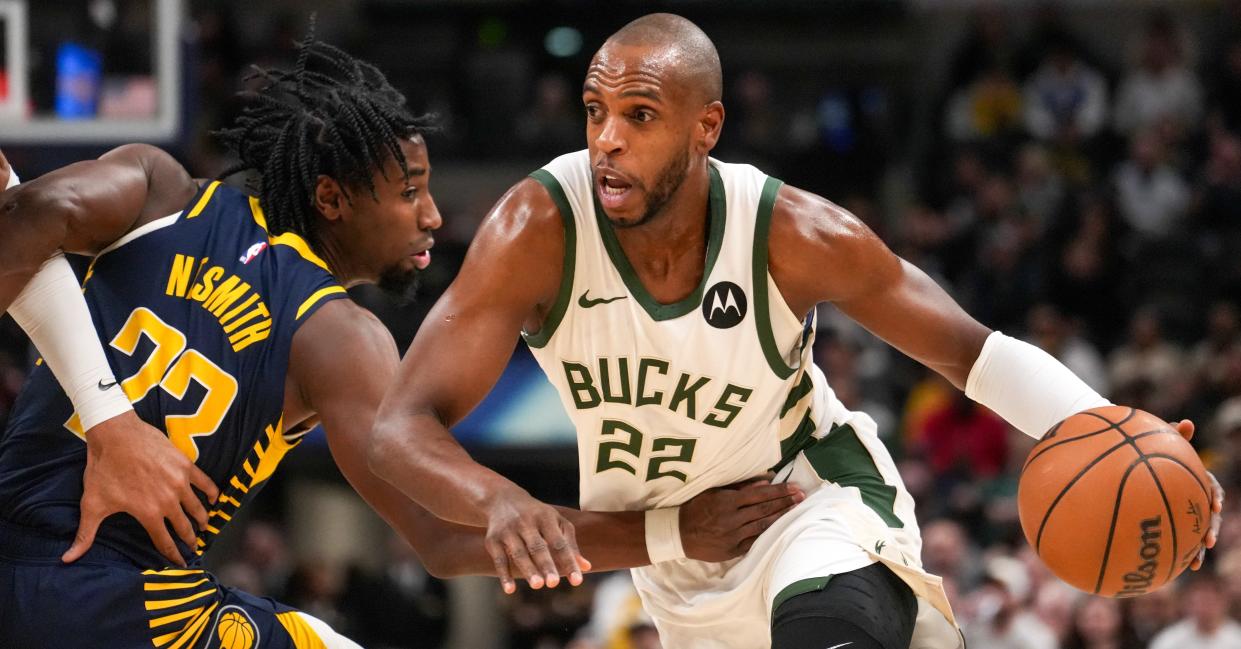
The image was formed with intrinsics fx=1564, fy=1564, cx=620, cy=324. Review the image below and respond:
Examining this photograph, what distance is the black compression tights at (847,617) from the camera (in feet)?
12.1

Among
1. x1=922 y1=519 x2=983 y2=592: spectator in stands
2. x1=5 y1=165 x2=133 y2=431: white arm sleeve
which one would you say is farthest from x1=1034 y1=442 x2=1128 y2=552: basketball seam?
x1=922 y1=519 x2=983 y2=592: spectator in stands

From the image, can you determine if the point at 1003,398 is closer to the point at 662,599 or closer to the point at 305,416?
the point at 662,599

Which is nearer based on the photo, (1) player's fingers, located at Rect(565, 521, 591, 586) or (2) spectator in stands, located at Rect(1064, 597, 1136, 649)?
(1) player's fingers, located at Rect(565, 521, 591, 586)

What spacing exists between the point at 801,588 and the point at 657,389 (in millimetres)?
633

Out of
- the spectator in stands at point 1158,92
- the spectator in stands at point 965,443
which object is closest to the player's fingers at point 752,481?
the spectator in stands at point 965,443

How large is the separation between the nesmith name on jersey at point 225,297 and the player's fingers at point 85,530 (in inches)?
19.2

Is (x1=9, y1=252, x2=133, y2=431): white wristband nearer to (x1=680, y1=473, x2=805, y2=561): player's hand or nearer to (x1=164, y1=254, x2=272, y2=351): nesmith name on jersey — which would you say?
(x1=164, y1=254, x2=272, y2=351): nesmith name on jersey

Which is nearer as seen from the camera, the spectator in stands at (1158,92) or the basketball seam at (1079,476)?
the basketball seam at (1079,476)

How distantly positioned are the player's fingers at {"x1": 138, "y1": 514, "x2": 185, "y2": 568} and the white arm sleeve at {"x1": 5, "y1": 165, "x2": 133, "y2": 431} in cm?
26

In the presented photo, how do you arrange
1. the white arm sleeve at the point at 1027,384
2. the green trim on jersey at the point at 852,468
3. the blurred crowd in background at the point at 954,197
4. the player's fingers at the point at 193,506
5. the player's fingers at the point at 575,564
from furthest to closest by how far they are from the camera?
the blurred crowd in background at the point at 954,197
the green trim on jersey at the point at 852,468
the white arm sleeve at the point at 1027,384
the player's fingers at the point at 193,506
the player's fingers at the point at 575,564

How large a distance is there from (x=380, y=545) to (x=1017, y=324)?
18.5ft

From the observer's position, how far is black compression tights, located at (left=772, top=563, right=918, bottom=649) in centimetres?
367

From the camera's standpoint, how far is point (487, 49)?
14.3 metres

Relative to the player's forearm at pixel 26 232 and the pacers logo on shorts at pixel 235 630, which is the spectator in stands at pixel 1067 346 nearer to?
the pacers logo on shorts at pixel 235 630
